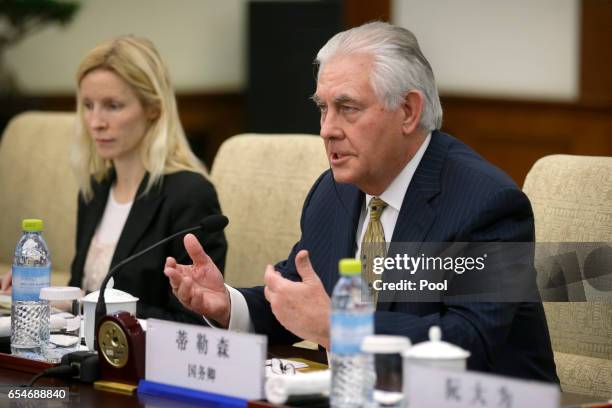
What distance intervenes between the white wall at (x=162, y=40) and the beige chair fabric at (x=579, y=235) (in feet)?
15.8

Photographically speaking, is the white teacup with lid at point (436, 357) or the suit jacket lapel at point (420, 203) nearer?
the white teacup with lid at point (436, 357)

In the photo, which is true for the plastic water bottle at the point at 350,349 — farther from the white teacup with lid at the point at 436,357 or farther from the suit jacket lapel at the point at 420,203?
the suit jacket lapel at the point at 420,203

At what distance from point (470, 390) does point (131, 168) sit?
220cm

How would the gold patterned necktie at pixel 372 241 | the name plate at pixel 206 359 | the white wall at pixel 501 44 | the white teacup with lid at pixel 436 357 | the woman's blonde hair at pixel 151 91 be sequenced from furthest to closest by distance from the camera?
the white wall at pixel 501 44
the woman's blonde hair at pixel 151 91
the gold patterned necktie at pixel 372 241
the name plate at pixel 206 359
the white teacup with lid at pixel 436 357

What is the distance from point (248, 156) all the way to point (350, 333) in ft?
6.61

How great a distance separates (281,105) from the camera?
730cm

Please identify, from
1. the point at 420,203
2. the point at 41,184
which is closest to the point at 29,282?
the point at 420,203

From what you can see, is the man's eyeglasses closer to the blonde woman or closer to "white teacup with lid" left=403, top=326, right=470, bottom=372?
"white teacup with lid" left=403, top=326, right=470, bottom=372

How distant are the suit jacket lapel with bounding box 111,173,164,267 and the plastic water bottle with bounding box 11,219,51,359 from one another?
0.81m

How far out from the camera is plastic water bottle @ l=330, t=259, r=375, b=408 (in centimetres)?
198

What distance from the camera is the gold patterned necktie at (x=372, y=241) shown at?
2.69 m

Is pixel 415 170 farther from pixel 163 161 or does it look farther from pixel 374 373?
pixel 163 161

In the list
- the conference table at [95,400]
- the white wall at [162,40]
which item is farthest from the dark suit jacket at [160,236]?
the white wall at [162,40]

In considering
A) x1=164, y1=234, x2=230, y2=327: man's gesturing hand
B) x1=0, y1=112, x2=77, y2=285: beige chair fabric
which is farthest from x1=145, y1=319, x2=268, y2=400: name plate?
x1=0, y1=112, x2=77, y2=285: beige chair fabric
